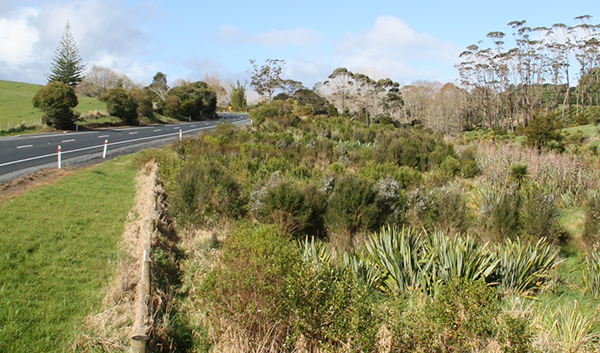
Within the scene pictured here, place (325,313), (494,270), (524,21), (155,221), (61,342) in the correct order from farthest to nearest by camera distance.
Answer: (524,21) → (155,221) → (494,270) → (61,342) → (325,313)

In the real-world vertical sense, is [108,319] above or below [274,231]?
below

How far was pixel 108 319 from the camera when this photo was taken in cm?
471

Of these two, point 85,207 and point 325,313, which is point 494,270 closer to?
point 325,313

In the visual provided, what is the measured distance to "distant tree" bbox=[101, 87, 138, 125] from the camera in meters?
30.7

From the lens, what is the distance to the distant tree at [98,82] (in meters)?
49.9

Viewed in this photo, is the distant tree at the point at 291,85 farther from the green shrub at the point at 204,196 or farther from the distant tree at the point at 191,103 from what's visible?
the green shrub at the point at 204,196

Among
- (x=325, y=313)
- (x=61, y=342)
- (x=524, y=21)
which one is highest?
(x=524, y=21)

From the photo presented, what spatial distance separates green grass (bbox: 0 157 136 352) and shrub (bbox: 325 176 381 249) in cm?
370

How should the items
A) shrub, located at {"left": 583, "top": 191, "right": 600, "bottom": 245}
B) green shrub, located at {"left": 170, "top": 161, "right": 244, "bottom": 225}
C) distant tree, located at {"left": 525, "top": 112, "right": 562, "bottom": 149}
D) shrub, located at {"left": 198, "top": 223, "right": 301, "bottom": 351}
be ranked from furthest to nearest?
distant tree, located at {"left": 525, "top": 112, "right": 562, "bottom": 149}
green shrub, located at {"left": 170, "top": 161, "right": 244, "bottom": 225}
shrub, located at {"left": 583, "top": 191, "right": 600, "bottom": 245}
shrub, located at {"left": 198, "top": 223, "right": 301, "bottom": 351}

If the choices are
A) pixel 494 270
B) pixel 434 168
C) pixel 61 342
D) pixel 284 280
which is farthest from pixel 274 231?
pixel 434 168

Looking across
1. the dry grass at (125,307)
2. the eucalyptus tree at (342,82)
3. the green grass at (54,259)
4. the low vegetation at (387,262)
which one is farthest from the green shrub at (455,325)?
the eucalyptus tree at (342,82)

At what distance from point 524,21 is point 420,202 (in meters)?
39.3

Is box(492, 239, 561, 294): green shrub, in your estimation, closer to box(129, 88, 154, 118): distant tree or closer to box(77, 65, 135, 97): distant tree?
box(129, 88, 154, 118): distant tree

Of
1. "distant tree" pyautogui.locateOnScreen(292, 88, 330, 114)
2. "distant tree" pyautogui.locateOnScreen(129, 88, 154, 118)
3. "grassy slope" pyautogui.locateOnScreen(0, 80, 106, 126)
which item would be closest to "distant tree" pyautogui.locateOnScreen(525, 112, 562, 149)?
"grassy slope" pyautogui.locateOnScreen(0, 80, 106, 126)
